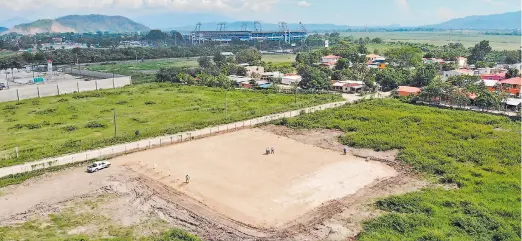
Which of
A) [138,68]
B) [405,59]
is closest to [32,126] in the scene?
[138,68]

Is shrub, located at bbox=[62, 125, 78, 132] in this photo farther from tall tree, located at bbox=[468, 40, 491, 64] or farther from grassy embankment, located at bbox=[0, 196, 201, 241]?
tall tree, located at bbox=[468, 40, 491, 64]

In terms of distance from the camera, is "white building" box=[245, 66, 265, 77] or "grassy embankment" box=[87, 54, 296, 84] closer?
"grassy embankment" box=[87, 54, 296, 84]

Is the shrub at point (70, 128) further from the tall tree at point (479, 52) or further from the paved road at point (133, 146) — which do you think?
the tall tree at point (479, 52)

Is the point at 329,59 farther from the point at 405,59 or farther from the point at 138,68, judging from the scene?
the point at 138,68

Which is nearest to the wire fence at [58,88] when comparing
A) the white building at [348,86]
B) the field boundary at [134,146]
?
the field boundary at [134,146]

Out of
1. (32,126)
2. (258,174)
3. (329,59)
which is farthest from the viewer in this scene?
(329,59)

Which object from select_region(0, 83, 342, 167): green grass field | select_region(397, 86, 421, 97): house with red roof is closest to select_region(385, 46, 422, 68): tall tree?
select_region(397, 86, 421, 97): house with red roof
